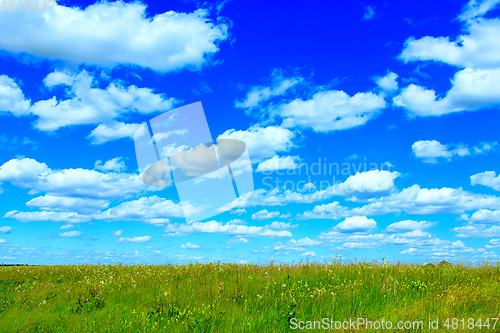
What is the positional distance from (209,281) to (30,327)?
4769 mm

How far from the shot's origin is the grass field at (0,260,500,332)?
20.5ft

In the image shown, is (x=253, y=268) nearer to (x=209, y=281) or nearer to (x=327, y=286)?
(x=209, y=281)

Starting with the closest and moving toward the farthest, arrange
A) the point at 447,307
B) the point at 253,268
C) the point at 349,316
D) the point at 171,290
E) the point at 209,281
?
the point at 349,316, the point at 447,307, the point at 171,290, the point at 209,281, the point at 253,268

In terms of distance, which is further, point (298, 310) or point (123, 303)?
point (123, 303)

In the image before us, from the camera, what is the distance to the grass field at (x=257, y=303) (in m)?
6.24

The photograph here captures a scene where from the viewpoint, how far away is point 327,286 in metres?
8.75

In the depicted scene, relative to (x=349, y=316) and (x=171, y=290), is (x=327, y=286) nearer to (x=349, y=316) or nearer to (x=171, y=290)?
(x=349, y=316)

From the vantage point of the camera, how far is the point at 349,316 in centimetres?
669

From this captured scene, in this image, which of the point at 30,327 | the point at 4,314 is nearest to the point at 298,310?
the point at 30,327

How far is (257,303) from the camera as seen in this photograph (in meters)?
7.38

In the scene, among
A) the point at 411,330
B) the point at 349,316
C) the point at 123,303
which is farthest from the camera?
the point at 123,303

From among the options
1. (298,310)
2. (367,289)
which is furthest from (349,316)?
(367,289)

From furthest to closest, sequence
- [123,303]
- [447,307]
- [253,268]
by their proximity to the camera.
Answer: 1. [253,268]
2. [123,303]
3. [447,307]

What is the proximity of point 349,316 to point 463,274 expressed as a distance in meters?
6.15
